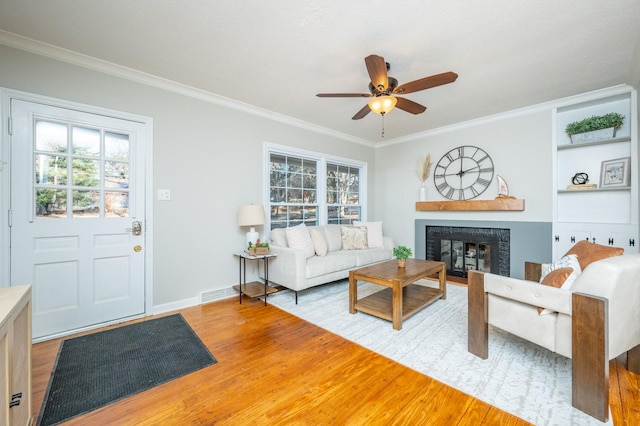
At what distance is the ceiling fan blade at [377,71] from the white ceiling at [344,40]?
1.02 ft

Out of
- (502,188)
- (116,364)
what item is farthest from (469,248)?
(116,364)

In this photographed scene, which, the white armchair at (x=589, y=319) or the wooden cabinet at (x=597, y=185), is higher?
the wooden cabinet at (x=597, y=185)

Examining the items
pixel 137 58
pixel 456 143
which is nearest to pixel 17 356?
pixel 137 58

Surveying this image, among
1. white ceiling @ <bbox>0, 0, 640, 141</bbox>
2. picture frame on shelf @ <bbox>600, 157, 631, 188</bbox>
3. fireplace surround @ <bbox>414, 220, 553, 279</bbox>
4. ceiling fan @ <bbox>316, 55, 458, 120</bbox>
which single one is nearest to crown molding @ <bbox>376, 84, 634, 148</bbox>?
white ceiling @ <bbox>0, 0, 640, 141</bbox>

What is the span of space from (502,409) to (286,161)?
376 cm

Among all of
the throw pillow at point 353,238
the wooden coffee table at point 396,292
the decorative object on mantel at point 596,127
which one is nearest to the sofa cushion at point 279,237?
the throw pillow at point 353,238

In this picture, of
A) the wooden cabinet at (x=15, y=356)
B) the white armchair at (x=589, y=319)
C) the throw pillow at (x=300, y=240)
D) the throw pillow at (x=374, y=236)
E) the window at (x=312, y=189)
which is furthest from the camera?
the throw pillow at (x=374, y=236)

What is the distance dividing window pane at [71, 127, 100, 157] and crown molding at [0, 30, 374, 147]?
62 centimetres

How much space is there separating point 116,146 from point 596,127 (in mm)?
5676

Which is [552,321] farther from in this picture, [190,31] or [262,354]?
[190,31]

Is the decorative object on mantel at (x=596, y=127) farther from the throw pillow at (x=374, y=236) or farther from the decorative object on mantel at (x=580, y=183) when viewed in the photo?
the throw pillow at (x=374, y=236)

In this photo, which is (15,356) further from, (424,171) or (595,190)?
(595,190)

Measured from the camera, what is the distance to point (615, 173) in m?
3.28

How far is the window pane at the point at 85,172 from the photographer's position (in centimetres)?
254
